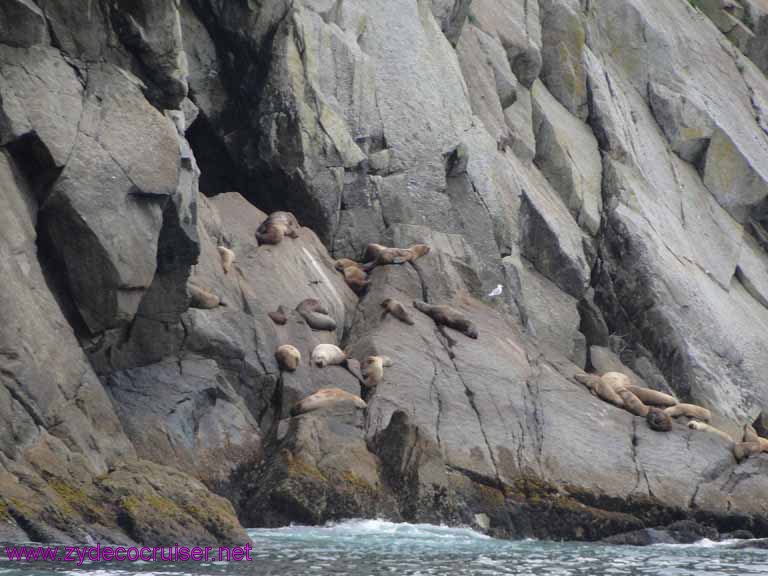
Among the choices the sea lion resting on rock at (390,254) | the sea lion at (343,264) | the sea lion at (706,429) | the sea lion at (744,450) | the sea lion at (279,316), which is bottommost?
the sea lion at (744,450)

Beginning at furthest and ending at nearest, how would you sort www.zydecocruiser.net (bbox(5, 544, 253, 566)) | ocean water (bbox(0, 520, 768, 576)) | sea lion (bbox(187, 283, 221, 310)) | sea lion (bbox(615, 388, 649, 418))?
sea lion (bbox(615, 388, 649, 418))
sea lion (bbox(187, 283, 221, 310))
ocean water (bbox(0, 520, 768, 576))
www.zydecocruiser.net (bbox(5, 544, 253, 566))

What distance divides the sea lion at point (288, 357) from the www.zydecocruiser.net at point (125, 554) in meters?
5.47

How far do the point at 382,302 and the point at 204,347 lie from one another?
4667 mm

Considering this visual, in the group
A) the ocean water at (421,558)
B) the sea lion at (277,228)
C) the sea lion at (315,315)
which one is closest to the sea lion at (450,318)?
the sea lion at (315,315)

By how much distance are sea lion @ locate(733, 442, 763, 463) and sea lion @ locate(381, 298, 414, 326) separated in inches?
233

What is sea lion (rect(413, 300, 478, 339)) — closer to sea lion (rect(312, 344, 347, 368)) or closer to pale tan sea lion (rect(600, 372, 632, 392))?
sea lion (rect(312, 344, 347, 368))

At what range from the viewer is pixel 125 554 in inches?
506

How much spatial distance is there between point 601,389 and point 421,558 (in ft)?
27.6

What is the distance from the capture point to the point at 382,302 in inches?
880

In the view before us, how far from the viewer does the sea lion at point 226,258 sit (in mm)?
20766

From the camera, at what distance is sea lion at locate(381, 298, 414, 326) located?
21812 millimetres

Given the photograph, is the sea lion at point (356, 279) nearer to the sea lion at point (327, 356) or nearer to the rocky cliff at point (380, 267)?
the rocky cliff at point (380, 267)

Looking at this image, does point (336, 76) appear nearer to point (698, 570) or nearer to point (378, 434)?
point (378, 434)

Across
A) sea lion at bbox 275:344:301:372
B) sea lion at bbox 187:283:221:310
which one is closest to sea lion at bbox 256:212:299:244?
sea lion at bbox 275:344:301:372
